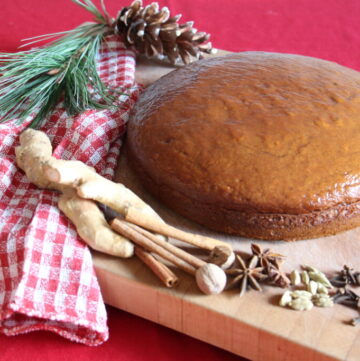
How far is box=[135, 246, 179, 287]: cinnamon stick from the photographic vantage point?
1067 millimetres

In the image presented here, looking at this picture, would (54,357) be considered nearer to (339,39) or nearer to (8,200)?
(8,200)

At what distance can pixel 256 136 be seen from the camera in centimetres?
119

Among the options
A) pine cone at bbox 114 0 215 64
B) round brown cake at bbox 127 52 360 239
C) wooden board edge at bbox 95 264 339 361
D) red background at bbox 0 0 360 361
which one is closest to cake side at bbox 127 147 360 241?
round brown cake at bbox 127 52 360 239

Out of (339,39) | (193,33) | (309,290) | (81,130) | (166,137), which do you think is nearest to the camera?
(309,290)

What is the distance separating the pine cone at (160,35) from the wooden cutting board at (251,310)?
69cm

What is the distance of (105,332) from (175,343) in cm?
15

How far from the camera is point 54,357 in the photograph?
1.12 meters

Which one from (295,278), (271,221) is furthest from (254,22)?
(295,278)

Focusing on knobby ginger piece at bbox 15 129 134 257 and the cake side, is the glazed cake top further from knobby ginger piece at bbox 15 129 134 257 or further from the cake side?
knobby ginger piece at bbox 15 129 134 257

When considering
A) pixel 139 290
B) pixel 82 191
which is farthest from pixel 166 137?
pixel 139 290

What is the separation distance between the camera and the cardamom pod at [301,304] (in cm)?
102

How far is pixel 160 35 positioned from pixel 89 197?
2.51 ft

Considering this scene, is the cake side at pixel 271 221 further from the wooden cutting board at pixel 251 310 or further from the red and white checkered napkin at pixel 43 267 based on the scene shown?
the red and white checkered napkin at pixel 43 267

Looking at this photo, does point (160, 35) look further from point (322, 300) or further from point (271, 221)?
point (322, 300)
